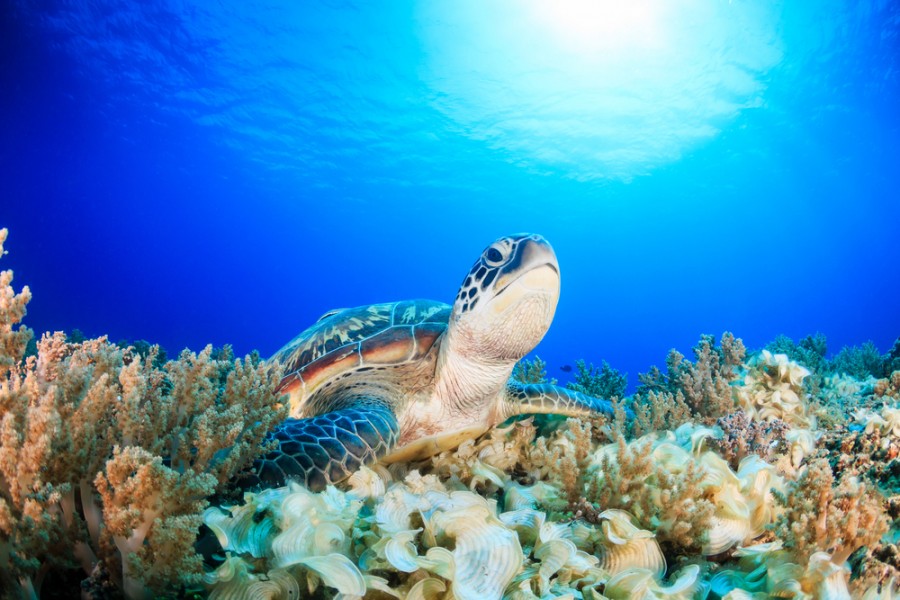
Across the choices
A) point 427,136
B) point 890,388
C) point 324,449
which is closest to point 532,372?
point 890,388

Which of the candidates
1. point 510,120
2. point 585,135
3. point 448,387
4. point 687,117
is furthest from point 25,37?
point 687,117

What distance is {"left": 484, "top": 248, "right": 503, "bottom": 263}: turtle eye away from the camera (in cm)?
258

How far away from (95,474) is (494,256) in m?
2.09

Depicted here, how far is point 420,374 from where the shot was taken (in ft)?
10.6

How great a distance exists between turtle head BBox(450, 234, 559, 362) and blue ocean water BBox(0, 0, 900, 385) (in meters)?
28.9

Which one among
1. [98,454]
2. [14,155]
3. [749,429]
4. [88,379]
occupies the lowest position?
[98,454]

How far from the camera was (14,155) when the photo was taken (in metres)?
39.1

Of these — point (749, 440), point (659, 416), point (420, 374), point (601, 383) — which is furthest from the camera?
point (601, 383)

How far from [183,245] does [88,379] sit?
95.1 meters

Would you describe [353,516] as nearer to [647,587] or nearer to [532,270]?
[647,587]

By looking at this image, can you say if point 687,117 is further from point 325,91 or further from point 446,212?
point 446,212

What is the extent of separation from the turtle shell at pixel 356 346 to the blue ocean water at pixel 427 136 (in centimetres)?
2831

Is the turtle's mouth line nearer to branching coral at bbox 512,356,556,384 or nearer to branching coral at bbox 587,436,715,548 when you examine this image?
branching coral at bbox 587,436,715,548

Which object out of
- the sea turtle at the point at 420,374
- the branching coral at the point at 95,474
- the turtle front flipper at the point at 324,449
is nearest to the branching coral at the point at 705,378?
the sea turtle at the point at 420,374
